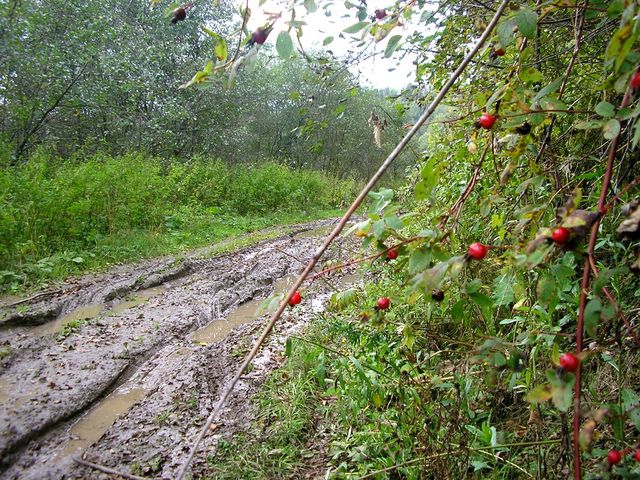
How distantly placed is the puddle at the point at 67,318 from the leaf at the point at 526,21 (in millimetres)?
4789

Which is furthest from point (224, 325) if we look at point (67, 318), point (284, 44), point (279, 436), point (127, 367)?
point (284, 44)

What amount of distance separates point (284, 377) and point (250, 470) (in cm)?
107

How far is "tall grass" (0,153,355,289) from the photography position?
19.3 ft

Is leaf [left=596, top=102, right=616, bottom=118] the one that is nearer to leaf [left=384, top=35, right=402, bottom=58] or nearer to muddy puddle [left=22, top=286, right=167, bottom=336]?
leaf [left=384, top=35, right=402, bottom=58]

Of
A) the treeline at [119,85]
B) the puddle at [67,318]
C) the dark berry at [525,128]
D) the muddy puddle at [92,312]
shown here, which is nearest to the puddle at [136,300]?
the muddy puddle at [92,312]

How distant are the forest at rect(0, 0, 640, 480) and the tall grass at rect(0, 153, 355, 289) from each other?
0.16 ft

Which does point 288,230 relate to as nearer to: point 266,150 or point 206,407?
point 206,407

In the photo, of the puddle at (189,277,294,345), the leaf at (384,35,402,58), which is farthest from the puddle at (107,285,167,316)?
the leaf at (384,35,402,58)

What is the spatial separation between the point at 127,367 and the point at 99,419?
68cm

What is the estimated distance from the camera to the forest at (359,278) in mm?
984

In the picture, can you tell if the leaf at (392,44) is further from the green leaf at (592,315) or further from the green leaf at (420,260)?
the green leaf at (592,315)

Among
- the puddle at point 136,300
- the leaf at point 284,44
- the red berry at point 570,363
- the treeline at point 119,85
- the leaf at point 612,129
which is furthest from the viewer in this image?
the treeline at point 119,85

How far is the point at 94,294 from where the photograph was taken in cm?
525

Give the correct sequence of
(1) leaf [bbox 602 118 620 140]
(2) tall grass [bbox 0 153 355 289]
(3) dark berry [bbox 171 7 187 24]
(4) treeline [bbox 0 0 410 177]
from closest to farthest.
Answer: (1) leaf [bbox 602 118 620 140]
(3) dark berry [bbox 171 7 187 24]
(2) tall grass [bbox 0 153 355 289]
(4) treeline [bbox 0 0 410 177]
